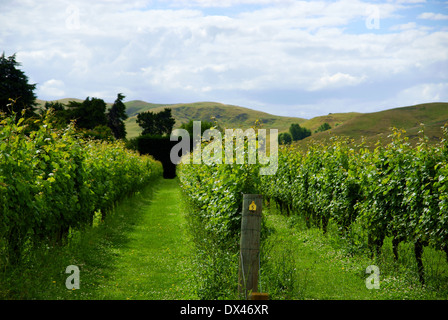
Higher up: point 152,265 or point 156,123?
point 156,123

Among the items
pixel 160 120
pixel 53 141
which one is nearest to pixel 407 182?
pixel 53 141

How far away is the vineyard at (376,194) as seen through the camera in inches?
264

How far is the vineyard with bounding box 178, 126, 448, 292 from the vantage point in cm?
670

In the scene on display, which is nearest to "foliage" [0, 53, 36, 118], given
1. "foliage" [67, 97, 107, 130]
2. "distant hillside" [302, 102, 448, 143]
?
"foliage" [67, 97, 107, 130]

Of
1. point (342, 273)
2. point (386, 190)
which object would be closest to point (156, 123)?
point (342, 273)

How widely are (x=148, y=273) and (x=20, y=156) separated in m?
3.27

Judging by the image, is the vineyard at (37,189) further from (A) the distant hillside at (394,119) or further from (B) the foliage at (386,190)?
(A) the distant hillside at (394,119)

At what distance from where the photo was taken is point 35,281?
5.72m

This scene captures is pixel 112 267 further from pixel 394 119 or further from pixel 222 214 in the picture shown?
pixel 394 119

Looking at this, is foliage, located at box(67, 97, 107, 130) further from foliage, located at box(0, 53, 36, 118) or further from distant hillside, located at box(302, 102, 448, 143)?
distant hillside, located at box(302, 102, 448, 143)

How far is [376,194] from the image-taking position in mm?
8008

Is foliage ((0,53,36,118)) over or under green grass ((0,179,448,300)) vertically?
over

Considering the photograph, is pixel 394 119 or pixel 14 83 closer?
pixel 14 83
